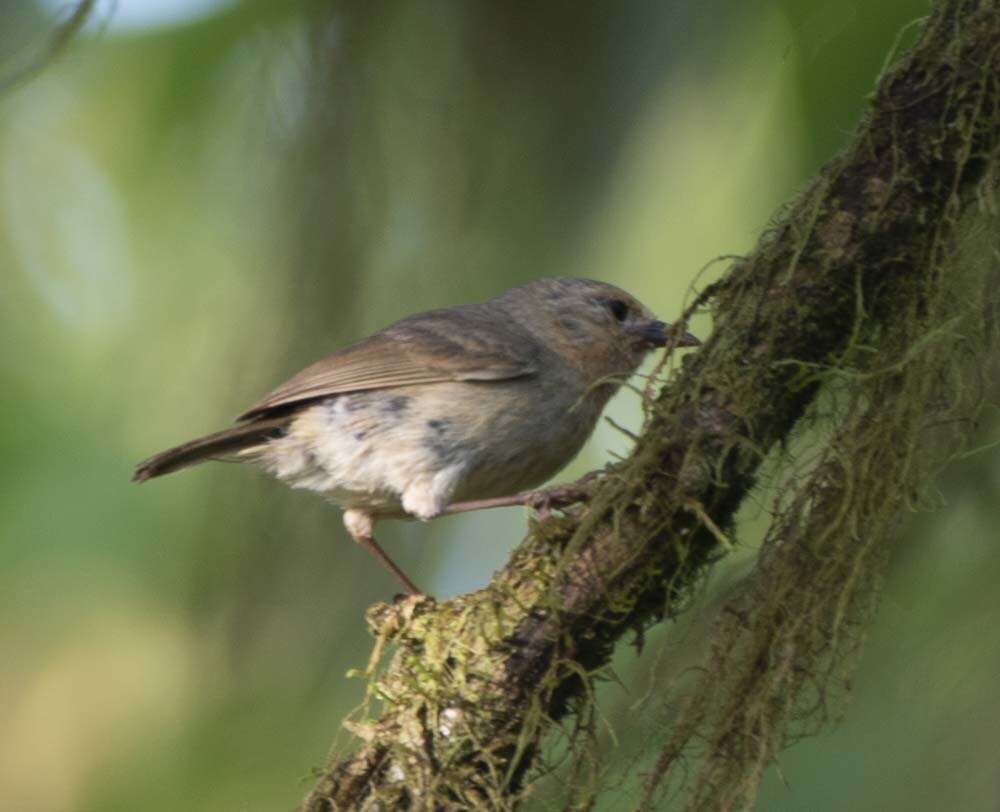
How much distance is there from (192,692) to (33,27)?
2.34 meters

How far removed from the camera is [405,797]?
307cm

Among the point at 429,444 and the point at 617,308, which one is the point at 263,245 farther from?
the point at 617,308

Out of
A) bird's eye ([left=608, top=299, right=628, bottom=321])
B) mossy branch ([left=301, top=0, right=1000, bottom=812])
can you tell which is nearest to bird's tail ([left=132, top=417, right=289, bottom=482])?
bird's eye ([left=608, top=299, right=628, bottom=321])

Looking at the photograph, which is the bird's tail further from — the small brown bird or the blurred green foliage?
the blurred green foliage

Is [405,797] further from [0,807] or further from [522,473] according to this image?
[0,807]

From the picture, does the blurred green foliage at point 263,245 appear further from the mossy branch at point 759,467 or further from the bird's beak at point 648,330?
the mossy branch at point 759,467

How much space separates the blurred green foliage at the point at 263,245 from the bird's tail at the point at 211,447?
0.24 m

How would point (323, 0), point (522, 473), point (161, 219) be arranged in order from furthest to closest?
point (161, 219) → point (522, 473) → point (323, 0)

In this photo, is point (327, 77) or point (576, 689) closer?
point (576, 689)

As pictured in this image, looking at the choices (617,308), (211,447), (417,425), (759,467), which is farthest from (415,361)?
(759,467)

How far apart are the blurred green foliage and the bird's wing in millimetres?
160

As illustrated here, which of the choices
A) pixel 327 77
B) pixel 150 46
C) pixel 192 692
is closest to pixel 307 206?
pixel 327 77

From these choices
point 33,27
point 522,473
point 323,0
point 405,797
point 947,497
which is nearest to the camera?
point 405,797

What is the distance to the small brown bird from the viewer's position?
486 cm
